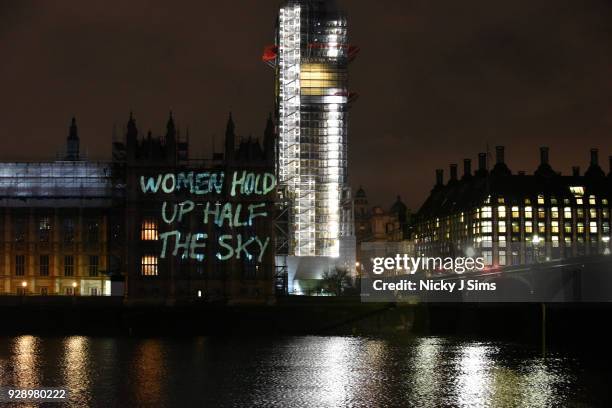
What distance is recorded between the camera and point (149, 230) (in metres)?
118

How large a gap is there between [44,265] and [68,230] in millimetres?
5290

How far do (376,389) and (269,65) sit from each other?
102 m

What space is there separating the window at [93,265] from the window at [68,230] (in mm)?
3309

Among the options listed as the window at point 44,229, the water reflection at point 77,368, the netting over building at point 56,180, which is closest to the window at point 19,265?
the window at point 44,229

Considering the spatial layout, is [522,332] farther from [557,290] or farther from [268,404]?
[268,404]

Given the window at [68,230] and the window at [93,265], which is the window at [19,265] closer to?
the window at [68,230]

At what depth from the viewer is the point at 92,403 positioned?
56.1 metres

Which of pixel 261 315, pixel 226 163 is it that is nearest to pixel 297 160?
pixel 226 163

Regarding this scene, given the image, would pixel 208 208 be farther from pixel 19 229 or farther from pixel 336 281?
pixel 336 281

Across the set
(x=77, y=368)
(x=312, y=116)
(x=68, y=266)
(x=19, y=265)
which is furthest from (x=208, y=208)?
(x=77, y=368)

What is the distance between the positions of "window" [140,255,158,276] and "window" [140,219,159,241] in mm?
2180

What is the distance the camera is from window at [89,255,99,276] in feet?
418

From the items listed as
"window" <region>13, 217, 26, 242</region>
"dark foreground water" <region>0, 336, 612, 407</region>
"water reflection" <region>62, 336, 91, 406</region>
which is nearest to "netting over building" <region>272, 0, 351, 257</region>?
"window" <region>13, 217, 26, 242</region>

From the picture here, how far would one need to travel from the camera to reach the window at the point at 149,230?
385 ft
